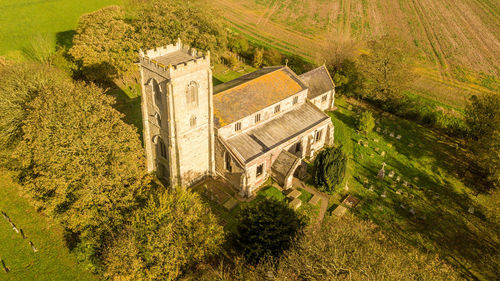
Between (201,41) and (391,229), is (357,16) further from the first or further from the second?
(391,229)

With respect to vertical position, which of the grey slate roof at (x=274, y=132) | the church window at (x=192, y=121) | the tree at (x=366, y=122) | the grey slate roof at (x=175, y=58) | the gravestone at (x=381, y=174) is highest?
the grey slate roof at (x=175, y=58)

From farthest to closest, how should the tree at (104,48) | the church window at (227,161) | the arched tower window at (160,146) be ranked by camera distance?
1. the tree at (104,48)
2. the church window at (227,161)
3. the arched tower window at (160,146)

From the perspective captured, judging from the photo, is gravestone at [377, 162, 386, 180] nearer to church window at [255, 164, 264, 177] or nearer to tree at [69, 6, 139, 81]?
church window at [255, 164, 264, 177]

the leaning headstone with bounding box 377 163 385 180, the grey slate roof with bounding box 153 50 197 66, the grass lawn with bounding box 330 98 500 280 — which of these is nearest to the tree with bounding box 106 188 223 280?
the grey slate roof with bounding box 153 50 197 66

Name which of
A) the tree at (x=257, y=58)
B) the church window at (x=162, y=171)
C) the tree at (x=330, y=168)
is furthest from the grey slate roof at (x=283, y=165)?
the tree at (x=257, y=58)

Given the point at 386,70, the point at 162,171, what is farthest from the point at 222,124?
the point at 386,70

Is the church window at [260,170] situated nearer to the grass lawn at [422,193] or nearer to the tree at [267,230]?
the grass lawn at [422,193]

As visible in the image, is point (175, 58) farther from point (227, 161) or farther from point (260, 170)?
point (260, 170)

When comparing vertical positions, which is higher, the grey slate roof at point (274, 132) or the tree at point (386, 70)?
the tree at point (386, 70)
